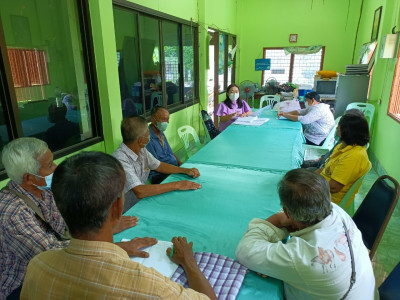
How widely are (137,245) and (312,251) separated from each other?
72 centimetres

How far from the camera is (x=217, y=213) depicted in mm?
1575

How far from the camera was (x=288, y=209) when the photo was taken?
1109 millimetres

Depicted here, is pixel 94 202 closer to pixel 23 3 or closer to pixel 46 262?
pixel 46 262

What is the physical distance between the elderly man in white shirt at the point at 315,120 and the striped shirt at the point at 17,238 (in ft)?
11.4

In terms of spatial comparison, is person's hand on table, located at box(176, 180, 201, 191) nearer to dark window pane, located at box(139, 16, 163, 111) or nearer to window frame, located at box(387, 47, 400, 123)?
dark window pane, located at box(139, 16, 163, 111)

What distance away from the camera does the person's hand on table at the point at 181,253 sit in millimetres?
1099

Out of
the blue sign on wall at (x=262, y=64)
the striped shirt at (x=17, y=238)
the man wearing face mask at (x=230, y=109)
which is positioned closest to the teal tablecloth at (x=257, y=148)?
the man wearing face mask at (x=230, y=109)

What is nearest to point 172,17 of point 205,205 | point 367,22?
point 205,205

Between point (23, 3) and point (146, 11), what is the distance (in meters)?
1.56

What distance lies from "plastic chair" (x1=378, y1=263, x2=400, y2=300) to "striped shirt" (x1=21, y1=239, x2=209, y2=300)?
3.13 feet

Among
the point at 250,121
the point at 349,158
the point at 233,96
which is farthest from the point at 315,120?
the point at 349,158

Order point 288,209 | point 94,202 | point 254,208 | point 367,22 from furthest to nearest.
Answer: point 367,22
point 254,208
point 288,209
point 94,202

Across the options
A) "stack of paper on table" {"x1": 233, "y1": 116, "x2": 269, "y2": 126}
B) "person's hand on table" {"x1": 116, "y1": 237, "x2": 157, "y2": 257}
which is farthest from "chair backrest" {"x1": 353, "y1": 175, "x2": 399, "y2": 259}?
"stack of paper on table" {"x1": 233, "y1": 116, "x2": 269, "y2": 126}

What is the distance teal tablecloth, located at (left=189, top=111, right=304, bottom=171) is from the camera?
7.94 ft
